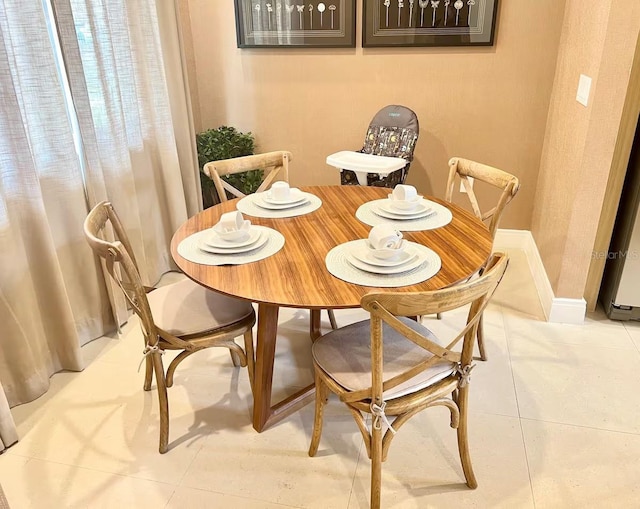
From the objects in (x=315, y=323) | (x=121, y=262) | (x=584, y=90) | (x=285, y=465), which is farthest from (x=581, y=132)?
(x=121, y=262)

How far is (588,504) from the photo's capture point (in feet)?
5.45

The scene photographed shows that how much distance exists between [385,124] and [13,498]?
271cm

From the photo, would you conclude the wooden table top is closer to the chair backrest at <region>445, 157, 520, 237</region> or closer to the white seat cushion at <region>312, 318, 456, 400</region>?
the chair backrest at <region>445, 157, 520, 237</region>

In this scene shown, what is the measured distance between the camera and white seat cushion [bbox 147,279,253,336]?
6.08 ft

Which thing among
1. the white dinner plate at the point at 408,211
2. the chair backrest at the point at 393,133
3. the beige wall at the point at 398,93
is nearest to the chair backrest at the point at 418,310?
the white dinner plate at the point at 408,211

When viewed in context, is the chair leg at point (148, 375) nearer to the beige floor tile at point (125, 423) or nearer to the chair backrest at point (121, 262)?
the beige floor tile at point (125, 423)

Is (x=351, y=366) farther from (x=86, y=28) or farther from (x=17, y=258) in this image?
(x=86, y=28)

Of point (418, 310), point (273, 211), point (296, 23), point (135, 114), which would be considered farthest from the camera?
point (296, 23)

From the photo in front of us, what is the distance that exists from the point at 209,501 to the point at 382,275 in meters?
0.96

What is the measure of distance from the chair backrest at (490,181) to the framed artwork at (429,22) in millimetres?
1221

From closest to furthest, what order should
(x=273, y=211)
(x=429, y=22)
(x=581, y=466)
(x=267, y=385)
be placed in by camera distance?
(x=581, y=466), (x=267, y=385), (x=273, y=211), (x=429, y=22)

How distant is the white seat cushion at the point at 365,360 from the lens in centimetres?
155

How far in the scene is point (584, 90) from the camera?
2.46 metres

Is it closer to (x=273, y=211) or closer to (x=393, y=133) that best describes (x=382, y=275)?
(x=273, y=211)
